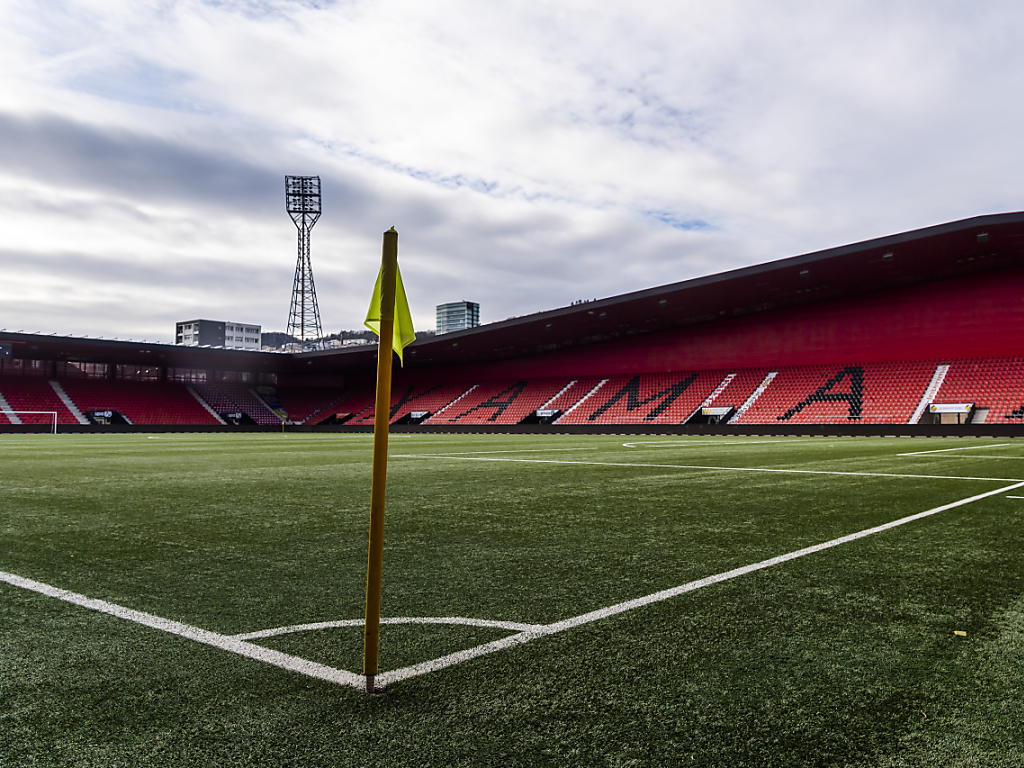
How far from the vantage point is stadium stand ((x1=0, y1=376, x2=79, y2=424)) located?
4034 centimetres

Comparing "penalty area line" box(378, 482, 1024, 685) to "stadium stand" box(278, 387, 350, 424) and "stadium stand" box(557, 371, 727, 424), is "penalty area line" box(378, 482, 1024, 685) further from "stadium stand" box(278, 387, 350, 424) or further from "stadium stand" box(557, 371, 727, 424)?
"stadium stand" box(278, 387, 350, 424)

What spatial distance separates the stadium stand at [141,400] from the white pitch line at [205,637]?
155ft

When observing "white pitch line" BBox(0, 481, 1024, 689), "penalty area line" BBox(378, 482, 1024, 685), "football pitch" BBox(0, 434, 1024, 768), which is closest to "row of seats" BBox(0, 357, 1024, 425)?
"football pitch" BBox(0, 434, 1024, 768)

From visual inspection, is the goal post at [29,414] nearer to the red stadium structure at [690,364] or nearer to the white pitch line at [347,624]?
the red stadium structure at [690,364]

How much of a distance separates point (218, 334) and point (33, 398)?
9636cm

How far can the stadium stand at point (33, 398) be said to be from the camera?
40.3m

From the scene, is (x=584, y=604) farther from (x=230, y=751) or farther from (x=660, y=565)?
(x=230, y=751)

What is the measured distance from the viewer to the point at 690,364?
3744cm

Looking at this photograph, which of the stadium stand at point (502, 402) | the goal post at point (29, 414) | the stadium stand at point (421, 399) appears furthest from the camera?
the stadium stand at point (421, 399)

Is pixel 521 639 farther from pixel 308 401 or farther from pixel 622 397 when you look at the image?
pixel 308 401

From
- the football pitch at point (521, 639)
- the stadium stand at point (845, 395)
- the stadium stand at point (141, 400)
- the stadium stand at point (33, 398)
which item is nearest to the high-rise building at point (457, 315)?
the stadium stand at point (141, 400)

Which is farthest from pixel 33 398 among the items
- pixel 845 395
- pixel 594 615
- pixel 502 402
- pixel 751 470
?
pixel 594 615

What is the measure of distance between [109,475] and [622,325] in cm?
3032

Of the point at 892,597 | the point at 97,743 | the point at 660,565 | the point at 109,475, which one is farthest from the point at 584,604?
the point at 109,475
